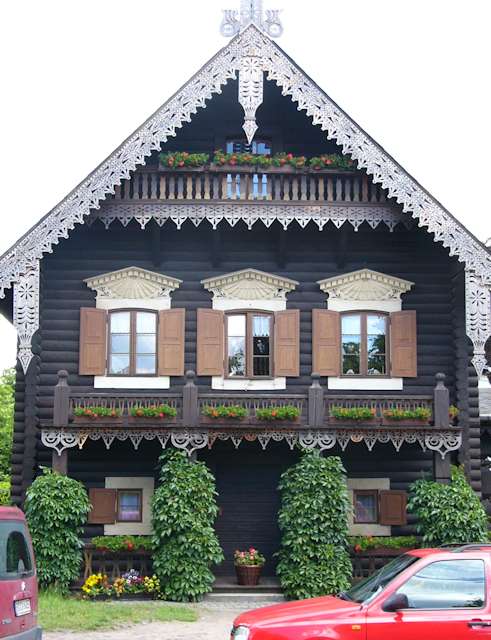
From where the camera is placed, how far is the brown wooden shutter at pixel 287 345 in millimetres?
22125

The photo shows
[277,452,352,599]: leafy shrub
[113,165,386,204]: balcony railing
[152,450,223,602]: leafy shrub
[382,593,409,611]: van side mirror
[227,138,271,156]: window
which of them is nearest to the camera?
[382,593,409,611]: van side mirror

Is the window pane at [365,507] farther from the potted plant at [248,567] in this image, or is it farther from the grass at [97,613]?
the grass at [97,613]

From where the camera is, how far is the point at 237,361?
22312 millimetres

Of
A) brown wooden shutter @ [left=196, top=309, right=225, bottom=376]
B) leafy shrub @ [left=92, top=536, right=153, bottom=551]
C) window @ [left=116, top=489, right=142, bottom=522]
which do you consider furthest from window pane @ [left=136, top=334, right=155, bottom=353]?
leafy shrub @ [left=92, top=536, right=153, bottom=551]

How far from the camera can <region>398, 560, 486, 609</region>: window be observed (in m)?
11.0

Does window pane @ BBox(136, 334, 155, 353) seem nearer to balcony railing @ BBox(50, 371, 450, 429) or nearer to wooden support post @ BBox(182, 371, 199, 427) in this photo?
balcony railing @ BBox(50, 371, 450, 429)

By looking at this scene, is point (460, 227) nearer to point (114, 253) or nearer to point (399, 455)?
point (399, 455)

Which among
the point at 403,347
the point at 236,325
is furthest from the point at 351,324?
the point at 236,325

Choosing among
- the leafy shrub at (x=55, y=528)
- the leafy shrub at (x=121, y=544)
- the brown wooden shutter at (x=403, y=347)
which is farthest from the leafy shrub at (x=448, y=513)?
the leafy shrub at (x=55, y=528)

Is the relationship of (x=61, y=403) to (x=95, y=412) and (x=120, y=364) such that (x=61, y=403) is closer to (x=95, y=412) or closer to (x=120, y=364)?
(x=95, y=412)

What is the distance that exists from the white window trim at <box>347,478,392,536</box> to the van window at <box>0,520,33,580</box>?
1007 centimetres

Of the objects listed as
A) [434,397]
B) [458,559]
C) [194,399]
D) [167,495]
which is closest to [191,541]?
[167,495]

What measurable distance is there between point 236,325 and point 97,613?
722 cm

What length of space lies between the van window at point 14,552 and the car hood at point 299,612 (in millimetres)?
2947
